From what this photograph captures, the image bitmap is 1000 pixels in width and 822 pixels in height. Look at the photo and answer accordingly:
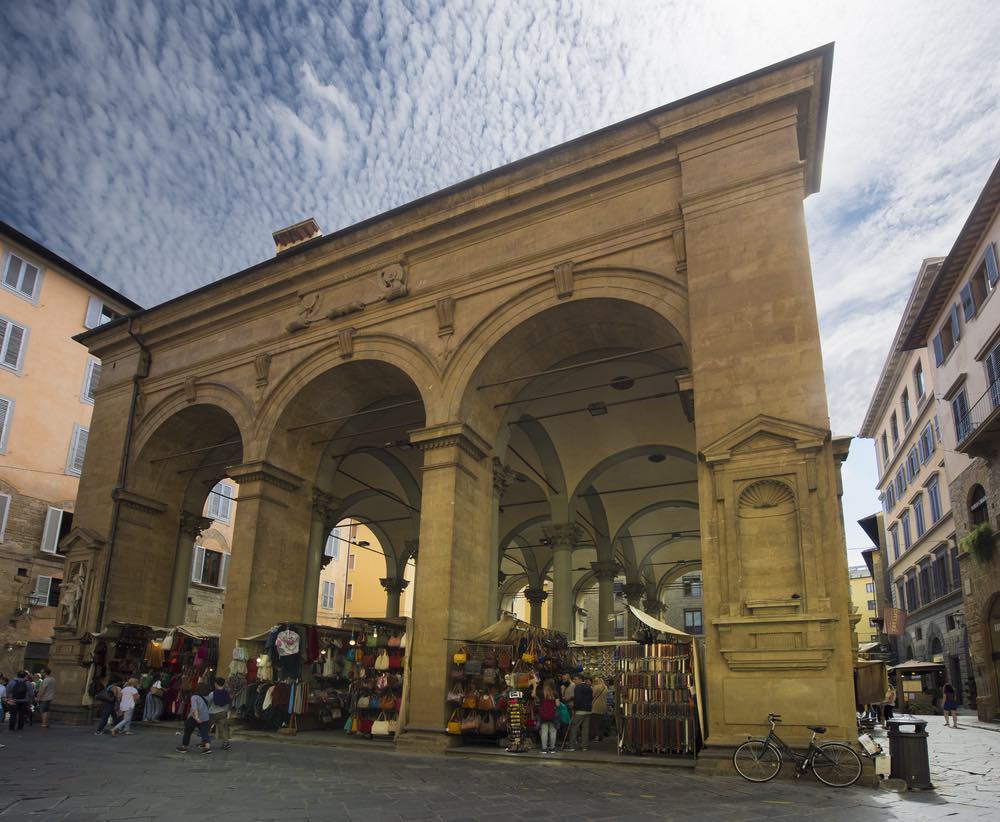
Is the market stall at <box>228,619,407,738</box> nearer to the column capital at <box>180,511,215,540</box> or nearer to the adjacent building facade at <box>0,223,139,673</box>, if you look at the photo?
the column capital at <box>180,511,215,540</box>

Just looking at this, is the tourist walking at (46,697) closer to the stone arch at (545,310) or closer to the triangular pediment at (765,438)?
the stone arch at (545,310)

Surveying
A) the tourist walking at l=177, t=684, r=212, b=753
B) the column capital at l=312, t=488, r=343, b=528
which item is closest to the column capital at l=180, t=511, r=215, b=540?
the column capital at l=312, t=488, r=343, b=528

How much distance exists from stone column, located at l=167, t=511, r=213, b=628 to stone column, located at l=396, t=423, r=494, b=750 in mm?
A: 9102

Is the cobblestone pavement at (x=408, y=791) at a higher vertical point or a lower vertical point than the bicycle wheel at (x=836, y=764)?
lower

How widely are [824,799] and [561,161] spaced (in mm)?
10694

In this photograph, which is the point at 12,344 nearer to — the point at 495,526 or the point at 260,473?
the point at 260,473

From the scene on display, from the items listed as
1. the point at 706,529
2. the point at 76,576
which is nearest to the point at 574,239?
the point at 706,529

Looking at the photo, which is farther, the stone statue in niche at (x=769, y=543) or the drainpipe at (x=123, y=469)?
the drainpipe at (x=123, y=469)

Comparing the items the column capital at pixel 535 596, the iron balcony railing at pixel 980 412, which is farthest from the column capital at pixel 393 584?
the iron balcony railing at pixel 980 412

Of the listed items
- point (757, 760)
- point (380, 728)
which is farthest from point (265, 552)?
point (757, 760)

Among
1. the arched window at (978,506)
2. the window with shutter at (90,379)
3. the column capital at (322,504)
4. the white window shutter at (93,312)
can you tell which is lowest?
the column capital at (322,504)

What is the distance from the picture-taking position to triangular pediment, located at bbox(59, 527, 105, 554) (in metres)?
17.9

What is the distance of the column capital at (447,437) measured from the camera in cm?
1346

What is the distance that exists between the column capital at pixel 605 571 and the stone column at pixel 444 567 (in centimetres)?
781
